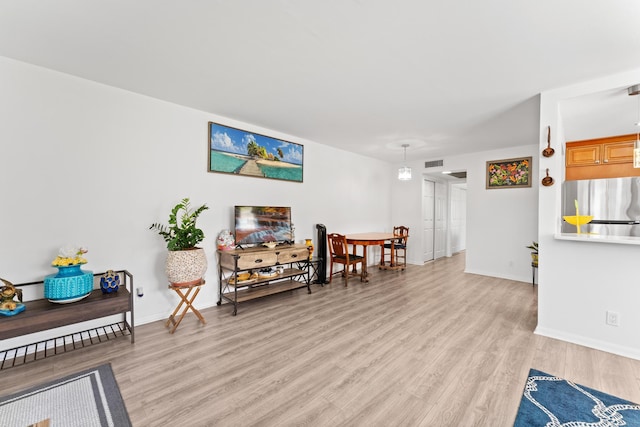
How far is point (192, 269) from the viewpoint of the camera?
2893 mm

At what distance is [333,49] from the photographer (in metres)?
2.16

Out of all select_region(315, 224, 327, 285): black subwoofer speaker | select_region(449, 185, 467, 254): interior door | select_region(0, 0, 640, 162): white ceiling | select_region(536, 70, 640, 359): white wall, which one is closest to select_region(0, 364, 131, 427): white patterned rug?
select_region(0, 0, 640, 162): white ceiling

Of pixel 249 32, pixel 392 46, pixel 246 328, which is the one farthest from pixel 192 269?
pixel 392 46

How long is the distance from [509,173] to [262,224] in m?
4.76

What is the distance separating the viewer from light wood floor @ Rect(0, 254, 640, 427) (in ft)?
5.66

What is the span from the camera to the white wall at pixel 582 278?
7.99 ft

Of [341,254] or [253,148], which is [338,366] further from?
[253,148]

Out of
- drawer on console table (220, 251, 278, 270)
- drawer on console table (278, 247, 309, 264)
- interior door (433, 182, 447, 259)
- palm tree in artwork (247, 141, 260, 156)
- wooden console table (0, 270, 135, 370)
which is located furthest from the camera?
interior door (433, 182, 447, 259)

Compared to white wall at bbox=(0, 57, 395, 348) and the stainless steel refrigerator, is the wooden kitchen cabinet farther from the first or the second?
white wall at bbox=(0, 57, 395, 348)

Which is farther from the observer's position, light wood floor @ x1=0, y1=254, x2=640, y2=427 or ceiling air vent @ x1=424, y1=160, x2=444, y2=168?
ceiling air vent @ x1=424, y1=160, x2=444, y2=168

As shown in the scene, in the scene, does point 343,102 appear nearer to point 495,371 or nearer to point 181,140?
point 181,140

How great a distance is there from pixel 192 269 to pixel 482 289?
4.39 meters

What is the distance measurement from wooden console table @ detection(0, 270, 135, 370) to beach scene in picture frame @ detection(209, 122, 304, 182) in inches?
69.3


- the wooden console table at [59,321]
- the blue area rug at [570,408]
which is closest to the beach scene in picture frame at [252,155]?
the wooden console table at [59,321]
